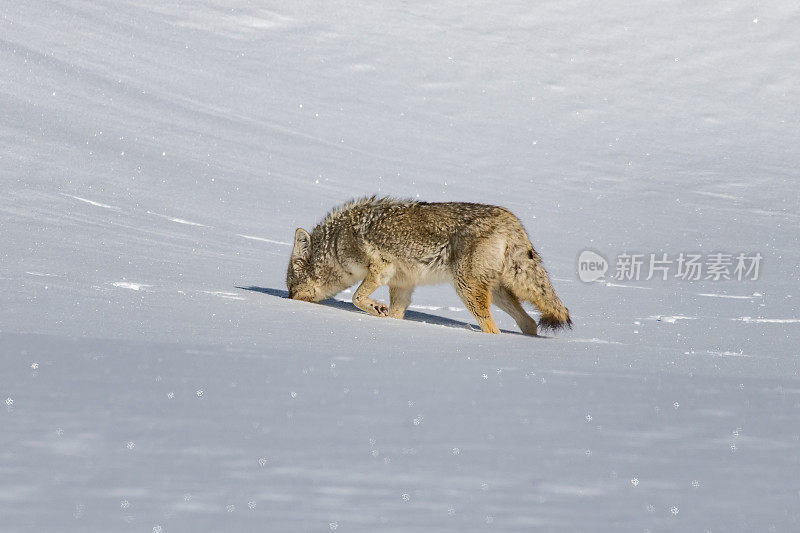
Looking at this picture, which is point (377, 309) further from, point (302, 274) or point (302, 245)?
point (302, 245)

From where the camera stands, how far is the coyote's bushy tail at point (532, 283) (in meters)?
8.53

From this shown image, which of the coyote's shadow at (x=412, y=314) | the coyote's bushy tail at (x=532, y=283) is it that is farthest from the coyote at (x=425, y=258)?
the coyote's shadow at (x=412, y=314)

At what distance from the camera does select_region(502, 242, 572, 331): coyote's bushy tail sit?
28.0ft

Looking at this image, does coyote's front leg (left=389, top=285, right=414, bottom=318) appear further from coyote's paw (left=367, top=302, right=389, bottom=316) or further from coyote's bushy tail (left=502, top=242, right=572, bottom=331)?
coyote's bushy tail (left=502, top=242, right=572, bottom=331)

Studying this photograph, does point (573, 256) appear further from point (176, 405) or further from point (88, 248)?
point (176, 405)

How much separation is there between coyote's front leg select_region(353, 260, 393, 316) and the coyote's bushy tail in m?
1.20

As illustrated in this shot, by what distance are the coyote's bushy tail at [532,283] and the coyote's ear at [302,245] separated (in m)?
2.42

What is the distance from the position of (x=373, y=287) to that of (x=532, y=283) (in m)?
1.53

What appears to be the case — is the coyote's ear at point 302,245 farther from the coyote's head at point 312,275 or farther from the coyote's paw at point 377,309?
the coyote's paw at point 377,309

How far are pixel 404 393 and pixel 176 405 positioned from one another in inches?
47.0

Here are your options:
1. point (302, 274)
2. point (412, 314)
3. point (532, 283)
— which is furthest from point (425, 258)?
point (302, 274)

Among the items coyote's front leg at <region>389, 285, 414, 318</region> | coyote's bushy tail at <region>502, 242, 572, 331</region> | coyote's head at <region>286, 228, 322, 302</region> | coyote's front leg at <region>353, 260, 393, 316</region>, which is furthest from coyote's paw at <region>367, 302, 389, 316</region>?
coyote's bushy tail at <region>502, 242, 572, 331</region>

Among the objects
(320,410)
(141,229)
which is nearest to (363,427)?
(320,410)

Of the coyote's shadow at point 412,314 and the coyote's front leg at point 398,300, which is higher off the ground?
the coyote's front leg at point 398,300
